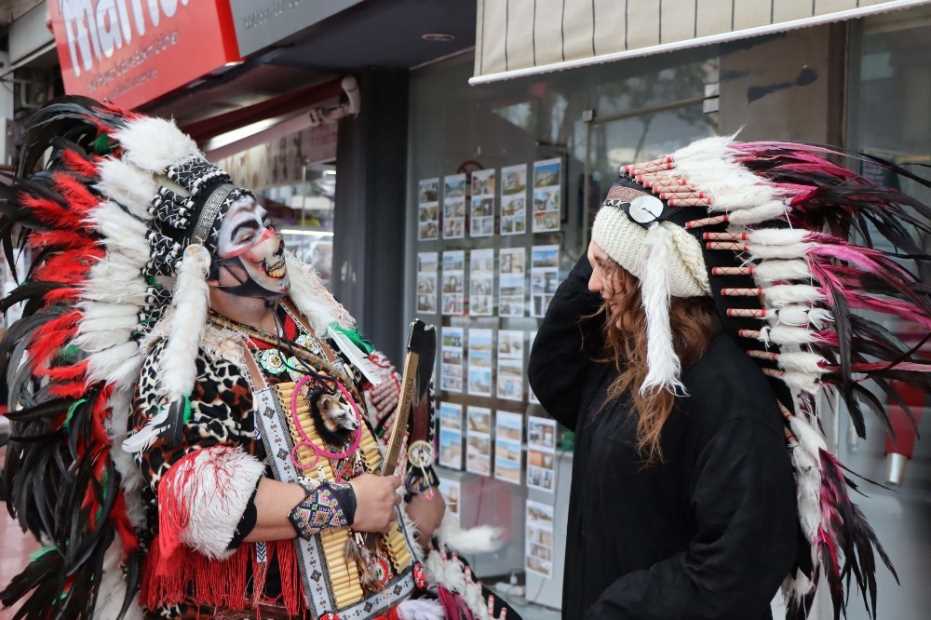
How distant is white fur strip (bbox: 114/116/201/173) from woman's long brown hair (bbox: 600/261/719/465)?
128 centimetres

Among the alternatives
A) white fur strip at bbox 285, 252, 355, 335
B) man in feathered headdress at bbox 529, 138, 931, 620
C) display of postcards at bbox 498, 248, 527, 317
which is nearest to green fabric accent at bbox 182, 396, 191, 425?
white fur strip at bbox 285, 252, 355, 335

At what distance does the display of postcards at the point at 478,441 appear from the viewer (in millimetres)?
4953

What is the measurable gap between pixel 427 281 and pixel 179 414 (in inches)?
124

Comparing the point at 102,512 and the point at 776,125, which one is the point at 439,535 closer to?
the point at 102,512

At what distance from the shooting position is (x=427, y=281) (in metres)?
5.31

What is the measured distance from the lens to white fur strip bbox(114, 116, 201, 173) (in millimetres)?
2498

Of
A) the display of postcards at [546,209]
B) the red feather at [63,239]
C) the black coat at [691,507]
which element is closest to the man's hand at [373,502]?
the black coat at [691,507]

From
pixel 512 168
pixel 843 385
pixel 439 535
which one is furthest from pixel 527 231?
pixel 843 385

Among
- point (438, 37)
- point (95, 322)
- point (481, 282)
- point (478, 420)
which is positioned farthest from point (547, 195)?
point (95, 322)

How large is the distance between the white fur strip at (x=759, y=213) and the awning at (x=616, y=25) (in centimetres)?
83

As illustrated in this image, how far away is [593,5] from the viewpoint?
2.92m

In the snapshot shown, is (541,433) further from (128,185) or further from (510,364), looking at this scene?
(128,185)

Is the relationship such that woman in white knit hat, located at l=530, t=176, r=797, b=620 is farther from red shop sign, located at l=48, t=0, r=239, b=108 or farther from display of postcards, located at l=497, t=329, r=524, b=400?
red shop sign, located at l=48, t=0, r=239, b=108

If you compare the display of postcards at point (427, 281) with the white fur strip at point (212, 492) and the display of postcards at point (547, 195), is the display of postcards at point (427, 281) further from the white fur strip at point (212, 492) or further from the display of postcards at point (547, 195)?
the white fur strip at point (212, 492)
